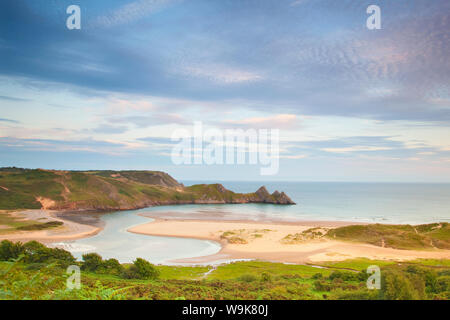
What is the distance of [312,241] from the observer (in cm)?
4897

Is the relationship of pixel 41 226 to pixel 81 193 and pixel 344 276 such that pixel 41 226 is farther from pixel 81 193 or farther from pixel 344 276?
pixel 344 276

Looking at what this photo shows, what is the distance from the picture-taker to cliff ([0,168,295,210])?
88.7 metres

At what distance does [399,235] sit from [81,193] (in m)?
95.8

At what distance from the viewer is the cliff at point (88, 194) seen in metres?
88.7

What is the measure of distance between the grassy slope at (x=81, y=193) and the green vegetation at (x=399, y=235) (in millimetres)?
79235

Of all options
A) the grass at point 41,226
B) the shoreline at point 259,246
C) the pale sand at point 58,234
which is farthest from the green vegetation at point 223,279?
the grass at point 41,226

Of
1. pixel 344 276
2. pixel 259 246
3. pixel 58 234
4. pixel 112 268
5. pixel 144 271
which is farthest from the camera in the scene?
pixel 58 234

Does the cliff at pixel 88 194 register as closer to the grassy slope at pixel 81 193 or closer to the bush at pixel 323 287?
the grassy slope at pixel 81 193

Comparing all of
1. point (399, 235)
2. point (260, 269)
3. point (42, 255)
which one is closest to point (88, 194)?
point (42, 255)

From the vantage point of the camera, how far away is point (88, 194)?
100812mm
